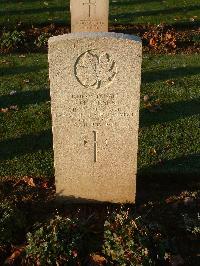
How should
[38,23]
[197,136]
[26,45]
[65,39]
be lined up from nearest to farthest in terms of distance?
1. [65,39]
2. [197,136]
3. [26,45]
4. [38,23]

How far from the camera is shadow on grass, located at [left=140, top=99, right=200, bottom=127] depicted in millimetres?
7723

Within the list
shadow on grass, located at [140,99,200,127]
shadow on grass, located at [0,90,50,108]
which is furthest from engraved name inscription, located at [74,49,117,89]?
shadow on grass, located at [0,90,50,108]

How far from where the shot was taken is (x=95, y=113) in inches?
198

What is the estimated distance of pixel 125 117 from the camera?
16.4ft

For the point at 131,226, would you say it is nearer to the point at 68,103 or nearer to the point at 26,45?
the point at 68,103

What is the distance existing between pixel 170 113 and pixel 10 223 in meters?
3.92

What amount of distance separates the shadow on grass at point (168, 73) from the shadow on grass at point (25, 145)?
2.91m

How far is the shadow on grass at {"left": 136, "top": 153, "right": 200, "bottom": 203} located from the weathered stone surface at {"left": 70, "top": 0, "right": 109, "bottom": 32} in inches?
169

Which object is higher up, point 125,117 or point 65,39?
point 65,39

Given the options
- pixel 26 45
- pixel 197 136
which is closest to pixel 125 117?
pixel 197 136

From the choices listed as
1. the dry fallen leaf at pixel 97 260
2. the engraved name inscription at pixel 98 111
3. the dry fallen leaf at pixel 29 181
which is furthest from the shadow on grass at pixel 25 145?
the dry fallen leaf at pixel 97 260

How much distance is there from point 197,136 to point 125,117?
2.50 metres

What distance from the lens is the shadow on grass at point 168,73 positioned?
944 cm

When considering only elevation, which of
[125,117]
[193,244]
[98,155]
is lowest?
[193,244]
